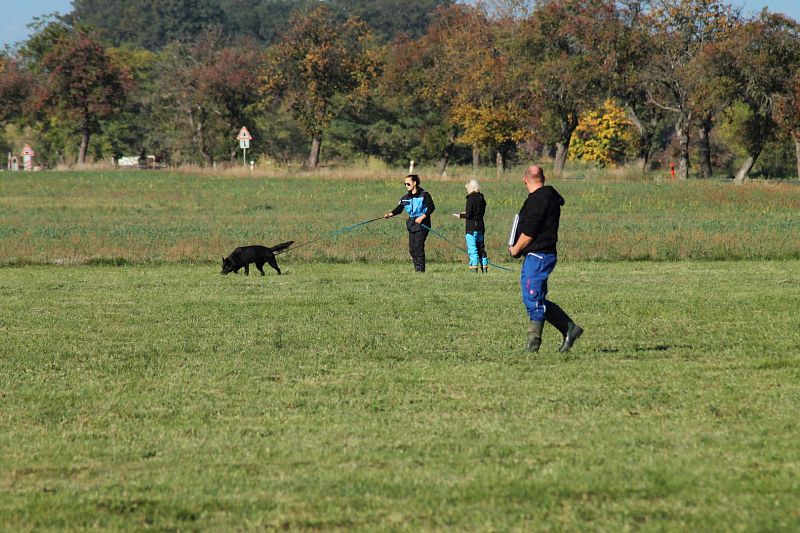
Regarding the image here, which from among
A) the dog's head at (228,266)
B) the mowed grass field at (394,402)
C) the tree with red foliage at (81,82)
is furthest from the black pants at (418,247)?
the tree with red foliage at (81,82)

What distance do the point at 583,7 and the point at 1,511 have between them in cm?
6028

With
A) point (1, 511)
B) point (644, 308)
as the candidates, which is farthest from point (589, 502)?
point (644, 308)

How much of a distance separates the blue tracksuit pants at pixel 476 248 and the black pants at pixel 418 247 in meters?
0.88

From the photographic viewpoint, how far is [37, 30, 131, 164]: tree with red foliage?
73562mm

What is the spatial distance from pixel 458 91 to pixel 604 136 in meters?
12.7

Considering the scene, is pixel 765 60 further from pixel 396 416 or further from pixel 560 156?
pixel 396 416

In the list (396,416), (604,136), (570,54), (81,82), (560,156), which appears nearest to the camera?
(396,416)

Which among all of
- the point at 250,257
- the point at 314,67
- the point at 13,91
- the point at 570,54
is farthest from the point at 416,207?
the point at 13,91

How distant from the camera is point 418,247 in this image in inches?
800

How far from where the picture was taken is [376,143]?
91.4m

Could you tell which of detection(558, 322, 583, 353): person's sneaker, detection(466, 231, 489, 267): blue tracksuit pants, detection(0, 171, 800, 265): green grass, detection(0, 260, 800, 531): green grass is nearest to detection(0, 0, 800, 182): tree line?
detection(0, 171, 800, 265): green grass

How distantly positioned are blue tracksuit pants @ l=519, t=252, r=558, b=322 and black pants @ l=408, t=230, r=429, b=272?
9.58 metres

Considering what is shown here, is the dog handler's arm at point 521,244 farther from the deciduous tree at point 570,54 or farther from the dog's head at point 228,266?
the deciduous tree at point 570,54

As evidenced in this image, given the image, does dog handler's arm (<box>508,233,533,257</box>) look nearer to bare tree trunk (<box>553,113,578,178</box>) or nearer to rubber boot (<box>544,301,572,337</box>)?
rubber boot (<box>544,301,572,337</box>)
